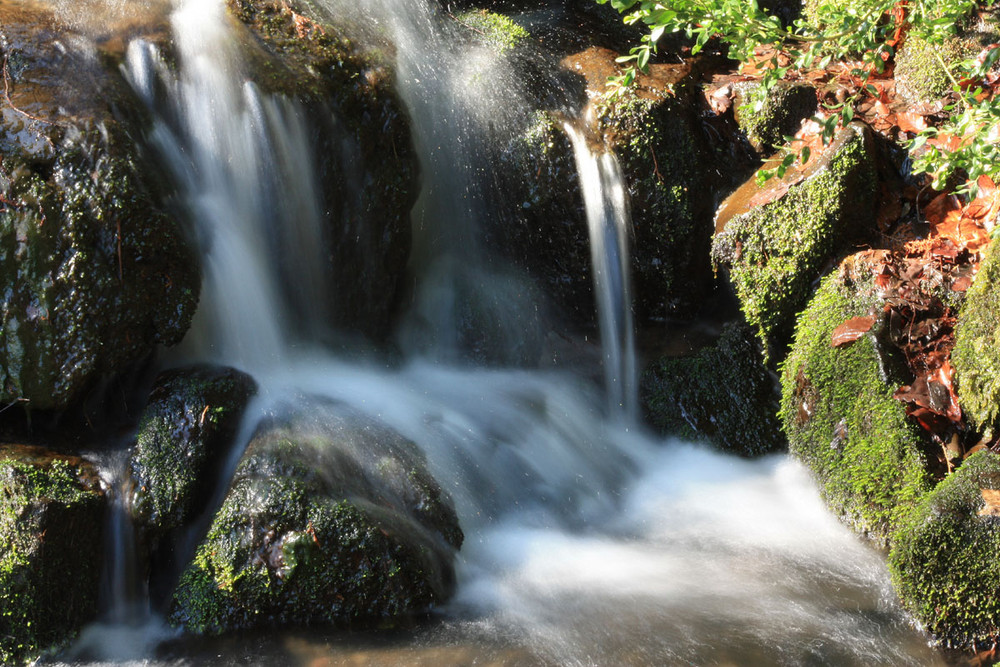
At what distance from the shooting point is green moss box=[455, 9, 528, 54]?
6.39m

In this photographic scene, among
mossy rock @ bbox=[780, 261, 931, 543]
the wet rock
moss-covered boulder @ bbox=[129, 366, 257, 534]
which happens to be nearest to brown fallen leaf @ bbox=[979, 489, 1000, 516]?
mossy rock @ bbox=[780, 261, 931, 543]

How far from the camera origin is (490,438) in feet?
16.5

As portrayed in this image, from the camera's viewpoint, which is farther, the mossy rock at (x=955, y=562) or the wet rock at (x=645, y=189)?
the wet rock at (x=645, y=189)

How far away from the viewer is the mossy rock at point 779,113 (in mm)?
5797

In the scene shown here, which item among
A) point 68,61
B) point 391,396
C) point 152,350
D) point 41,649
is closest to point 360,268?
point 391,396

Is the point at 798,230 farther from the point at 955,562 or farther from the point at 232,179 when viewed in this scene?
the point at 232,179

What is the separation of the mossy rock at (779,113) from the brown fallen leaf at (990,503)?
2.76m

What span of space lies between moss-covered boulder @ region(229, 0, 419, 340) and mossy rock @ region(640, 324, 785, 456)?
190 cm

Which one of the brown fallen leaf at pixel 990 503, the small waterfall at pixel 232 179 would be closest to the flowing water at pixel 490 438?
the small waterfall at pixel 232 179

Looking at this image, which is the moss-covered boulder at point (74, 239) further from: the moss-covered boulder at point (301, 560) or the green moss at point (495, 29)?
the green moss at point (495, 29)

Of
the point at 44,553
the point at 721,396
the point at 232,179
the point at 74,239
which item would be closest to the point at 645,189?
the point at 721,396

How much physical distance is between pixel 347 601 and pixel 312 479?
1.83ft

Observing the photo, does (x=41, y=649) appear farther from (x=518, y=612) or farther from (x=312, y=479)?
(x=518, y=612)

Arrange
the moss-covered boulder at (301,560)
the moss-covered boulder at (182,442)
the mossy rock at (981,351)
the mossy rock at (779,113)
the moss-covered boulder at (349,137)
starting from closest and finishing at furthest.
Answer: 1. the moss-covered boulder at (301,560)
2. the moss-covered boulder at (182,442)
3. the mossy rock at (981,351)
4. the moss-covered boulder at (349,137)
5. the mossy rock at (779,113)
